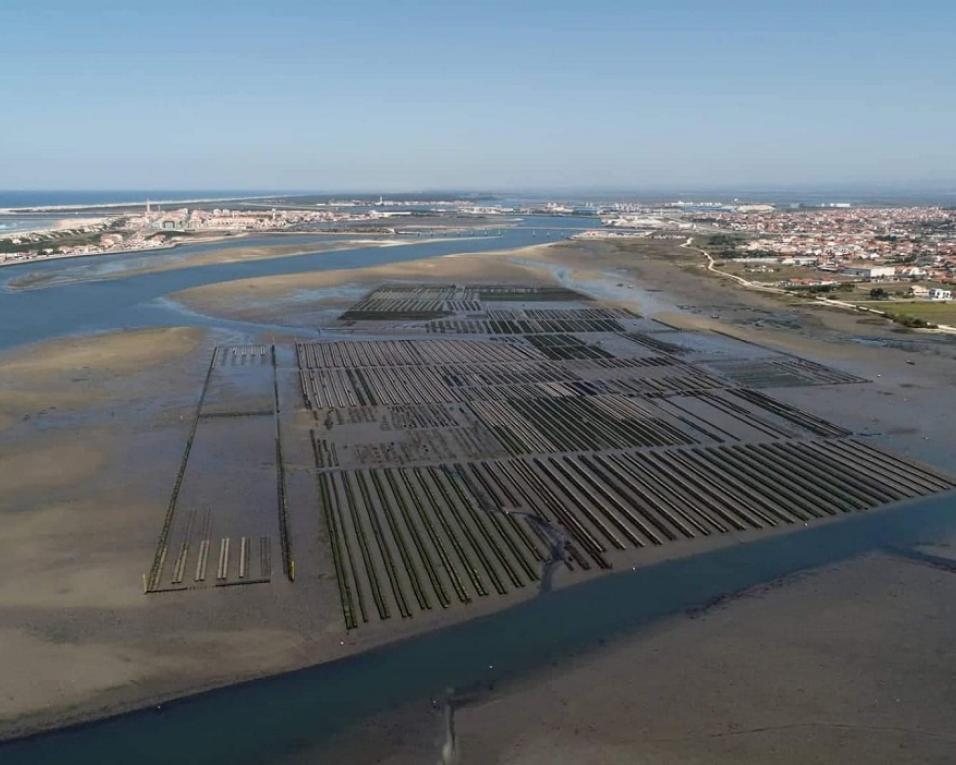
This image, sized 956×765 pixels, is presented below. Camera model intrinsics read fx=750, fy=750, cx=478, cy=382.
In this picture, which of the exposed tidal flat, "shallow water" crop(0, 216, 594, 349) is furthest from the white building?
the exposed tidal flat

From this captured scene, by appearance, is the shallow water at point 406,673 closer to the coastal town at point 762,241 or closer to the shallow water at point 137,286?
the shallow water at point 137,286

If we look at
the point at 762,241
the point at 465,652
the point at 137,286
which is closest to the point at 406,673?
the point at 465,652

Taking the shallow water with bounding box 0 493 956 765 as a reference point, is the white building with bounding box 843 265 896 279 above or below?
above

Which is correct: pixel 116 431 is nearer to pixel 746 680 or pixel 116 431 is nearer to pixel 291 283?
pixel 746 680

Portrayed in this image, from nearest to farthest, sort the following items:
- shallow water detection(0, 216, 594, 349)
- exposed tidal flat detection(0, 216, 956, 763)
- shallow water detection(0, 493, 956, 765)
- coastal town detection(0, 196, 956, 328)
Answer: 1. shallow water detection(0, 493, 956, 765)
2. exposed tidal flat detection(0, 216, 956, 763)
3. shallow water detection(0, 216, 594, 349)
4. coastal town detection(0, 196, 956, 328)

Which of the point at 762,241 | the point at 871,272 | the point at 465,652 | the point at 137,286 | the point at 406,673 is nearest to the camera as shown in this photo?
the point at 406,673

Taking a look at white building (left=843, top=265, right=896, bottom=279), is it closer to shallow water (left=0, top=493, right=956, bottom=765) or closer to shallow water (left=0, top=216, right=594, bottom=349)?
shallow water (left=0, top=216, right=594, bottom=349)

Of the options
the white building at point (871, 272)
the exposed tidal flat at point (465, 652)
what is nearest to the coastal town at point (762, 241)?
the white building at point (871, 272)

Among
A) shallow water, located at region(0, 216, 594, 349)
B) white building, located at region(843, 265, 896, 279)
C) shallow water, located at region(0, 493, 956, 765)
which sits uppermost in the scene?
white building, located at region(843, 265, 896, 279)

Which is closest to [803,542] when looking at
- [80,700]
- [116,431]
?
[80,700]

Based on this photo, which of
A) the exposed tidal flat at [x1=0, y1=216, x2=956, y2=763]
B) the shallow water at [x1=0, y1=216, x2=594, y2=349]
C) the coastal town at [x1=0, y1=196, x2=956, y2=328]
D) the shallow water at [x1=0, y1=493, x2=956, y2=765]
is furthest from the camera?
the coastal town at [x1=0, y1=196, x2=956, y2=328]

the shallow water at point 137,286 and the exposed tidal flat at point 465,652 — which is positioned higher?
the shallow water at point 137,286

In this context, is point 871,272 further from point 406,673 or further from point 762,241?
point 406,673
